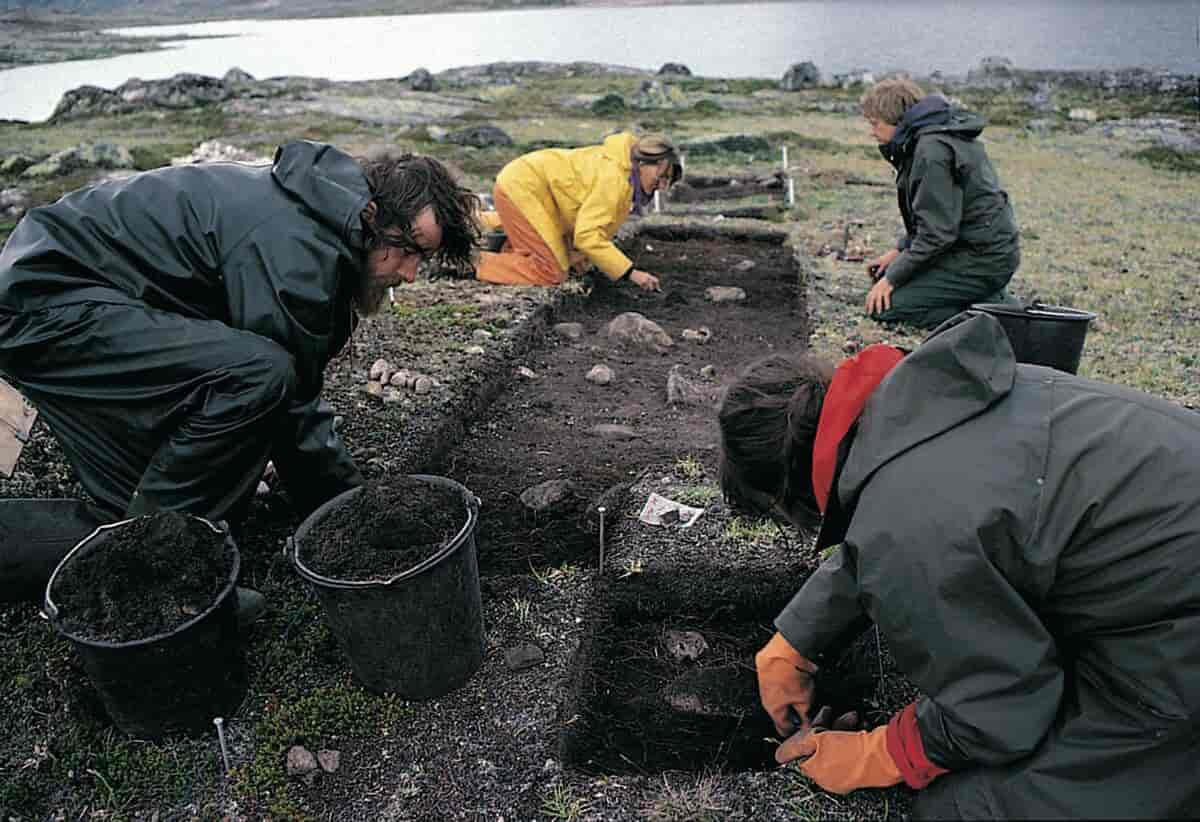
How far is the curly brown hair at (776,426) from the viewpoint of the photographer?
1915 millimetres

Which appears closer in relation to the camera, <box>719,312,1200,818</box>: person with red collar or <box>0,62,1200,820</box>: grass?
<box>719,312,1200,818</box>: person with red collar

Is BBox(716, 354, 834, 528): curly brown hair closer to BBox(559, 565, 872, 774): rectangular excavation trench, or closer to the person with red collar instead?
the person with red collar

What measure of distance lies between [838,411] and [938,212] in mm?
4246

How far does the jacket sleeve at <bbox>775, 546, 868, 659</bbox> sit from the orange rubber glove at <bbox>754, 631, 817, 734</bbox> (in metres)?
0.04

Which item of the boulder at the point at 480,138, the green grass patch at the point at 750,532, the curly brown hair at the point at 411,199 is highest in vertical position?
the curly brown hair at the point at 411,199

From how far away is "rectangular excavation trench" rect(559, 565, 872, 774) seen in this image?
2725 millimetres

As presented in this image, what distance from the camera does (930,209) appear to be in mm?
5566

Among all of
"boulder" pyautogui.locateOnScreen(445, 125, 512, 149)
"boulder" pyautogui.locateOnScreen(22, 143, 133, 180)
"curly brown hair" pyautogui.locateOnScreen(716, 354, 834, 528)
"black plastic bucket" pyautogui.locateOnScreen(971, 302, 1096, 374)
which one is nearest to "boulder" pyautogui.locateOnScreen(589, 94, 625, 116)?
"boulder" pyautogui.locateOnScreen(445, 125, 512, 149)

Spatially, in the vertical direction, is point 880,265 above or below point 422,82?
below

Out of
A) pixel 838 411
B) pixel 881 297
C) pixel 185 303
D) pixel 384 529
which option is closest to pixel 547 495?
pixel 384 529

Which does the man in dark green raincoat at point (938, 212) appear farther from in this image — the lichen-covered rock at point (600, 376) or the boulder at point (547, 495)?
the boulder at point (547, 495)

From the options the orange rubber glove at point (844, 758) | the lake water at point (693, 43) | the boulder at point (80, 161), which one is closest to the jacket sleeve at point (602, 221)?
the orange rubber glove at point (844, 758)

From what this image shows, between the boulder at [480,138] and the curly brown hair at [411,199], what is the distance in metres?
12.8

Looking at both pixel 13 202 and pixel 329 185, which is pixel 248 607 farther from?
pixel 13 202
